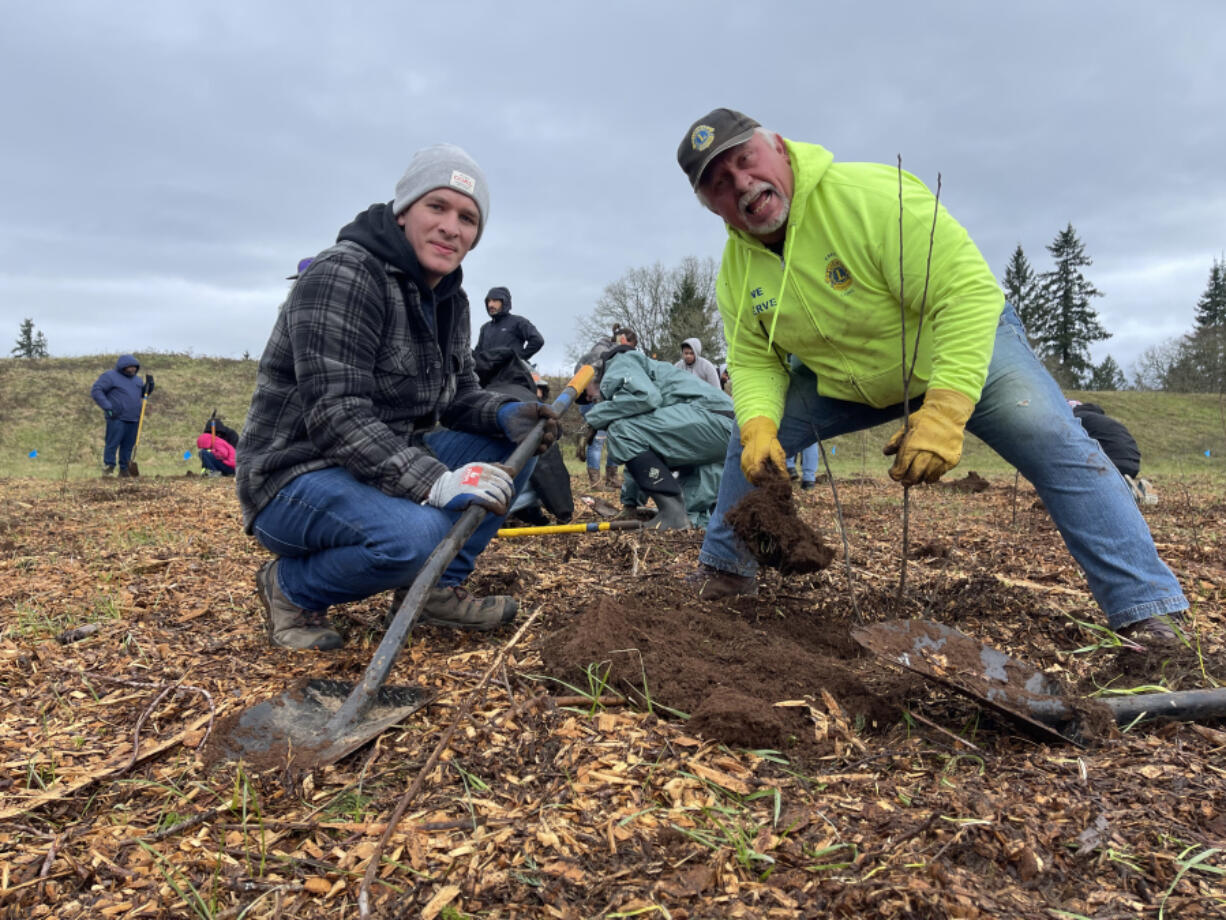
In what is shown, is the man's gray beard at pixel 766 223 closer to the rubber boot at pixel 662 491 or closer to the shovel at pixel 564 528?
the shovel at pixel 564 528

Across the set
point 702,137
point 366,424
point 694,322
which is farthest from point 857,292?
point 694,322

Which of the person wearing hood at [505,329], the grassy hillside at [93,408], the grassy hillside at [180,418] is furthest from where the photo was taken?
the grassy hillside at [180,418]

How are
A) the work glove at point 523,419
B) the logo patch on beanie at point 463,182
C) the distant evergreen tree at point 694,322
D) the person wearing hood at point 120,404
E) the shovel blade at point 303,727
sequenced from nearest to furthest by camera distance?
the shovel blade at point 303,727
the logo patch on beanie at point 463,182
the work glove at point 523,419
the person wearing hood at point 120,404
the distant evergreen tree at point 694,322

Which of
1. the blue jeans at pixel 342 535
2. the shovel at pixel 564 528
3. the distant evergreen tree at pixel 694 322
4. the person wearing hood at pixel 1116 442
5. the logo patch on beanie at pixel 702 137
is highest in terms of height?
the distant evergreen tree at pixel 694 322

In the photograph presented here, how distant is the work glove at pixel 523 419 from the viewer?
9.98ft

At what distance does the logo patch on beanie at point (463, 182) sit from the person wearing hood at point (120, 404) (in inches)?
446

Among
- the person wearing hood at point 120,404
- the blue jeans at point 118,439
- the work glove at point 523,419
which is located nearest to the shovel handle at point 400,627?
the work glove at point 523,419

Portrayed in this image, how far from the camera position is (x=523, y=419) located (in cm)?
304

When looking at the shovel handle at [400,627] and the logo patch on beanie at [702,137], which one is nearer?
the shovel handle at [400,627]

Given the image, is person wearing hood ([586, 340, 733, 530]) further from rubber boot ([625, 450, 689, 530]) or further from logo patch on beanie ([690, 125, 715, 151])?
logo patch on beanie ([690, 125, 715, 151])

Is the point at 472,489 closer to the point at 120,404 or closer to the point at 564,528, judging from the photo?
the point at 564,528

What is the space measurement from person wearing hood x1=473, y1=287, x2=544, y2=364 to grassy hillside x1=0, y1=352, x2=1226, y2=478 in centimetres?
632

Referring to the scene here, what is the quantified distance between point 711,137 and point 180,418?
2393 centimetres

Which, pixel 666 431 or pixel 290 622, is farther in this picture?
pixel 666 431
